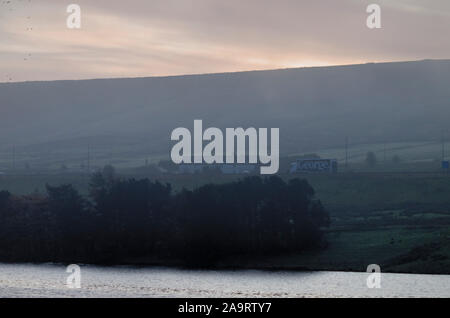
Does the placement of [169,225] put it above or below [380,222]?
below

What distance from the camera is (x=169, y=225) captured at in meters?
A: 128

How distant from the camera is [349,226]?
139m

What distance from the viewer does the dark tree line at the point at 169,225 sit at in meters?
124

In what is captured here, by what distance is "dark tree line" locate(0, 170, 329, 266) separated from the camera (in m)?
124

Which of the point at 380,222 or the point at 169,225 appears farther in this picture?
the point at 380,222

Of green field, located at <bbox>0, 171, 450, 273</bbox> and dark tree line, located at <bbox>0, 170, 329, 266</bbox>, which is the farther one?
dark tree line, located at <bbox>0, 170, 329, 266</bbox>

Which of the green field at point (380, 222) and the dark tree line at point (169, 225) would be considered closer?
the green field at point (380, 222)

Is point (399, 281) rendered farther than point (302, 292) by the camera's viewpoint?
Yes
